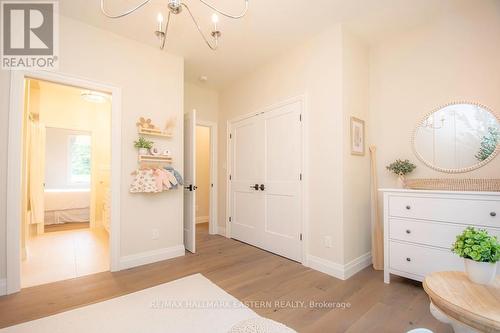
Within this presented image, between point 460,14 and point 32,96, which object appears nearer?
point 460,14

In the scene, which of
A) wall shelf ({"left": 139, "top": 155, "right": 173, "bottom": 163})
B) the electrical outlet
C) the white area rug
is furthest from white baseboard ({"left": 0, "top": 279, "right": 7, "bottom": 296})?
wall shelf ({"left": 139, "top": 155, "right": 173, "bottom": 163})

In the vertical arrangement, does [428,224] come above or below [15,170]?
below

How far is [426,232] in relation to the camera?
6.97 ft

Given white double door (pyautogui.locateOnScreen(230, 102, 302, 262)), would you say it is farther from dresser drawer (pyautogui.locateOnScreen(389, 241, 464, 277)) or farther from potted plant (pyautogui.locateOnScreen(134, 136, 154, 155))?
potted plant (pyautogui.locateOnScreen(134, 136, 154, 155))

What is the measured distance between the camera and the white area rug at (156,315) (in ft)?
5.36

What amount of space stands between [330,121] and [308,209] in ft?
3.65

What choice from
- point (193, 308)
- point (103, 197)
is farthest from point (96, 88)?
point (103, 197)

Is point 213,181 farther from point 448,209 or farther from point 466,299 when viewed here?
point 466,299

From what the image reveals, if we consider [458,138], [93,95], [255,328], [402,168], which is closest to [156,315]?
[255,328]

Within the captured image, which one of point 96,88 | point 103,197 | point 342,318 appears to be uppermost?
point 96,88

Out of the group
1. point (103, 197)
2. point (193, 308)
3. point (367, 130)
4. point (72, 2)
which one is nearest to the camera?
point (193, 308)

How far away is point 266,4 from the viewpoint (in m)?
2.27

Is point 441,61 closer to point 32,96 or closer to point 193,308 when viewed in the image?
point 193,308

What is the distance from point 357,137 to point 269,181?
4.40 feet
